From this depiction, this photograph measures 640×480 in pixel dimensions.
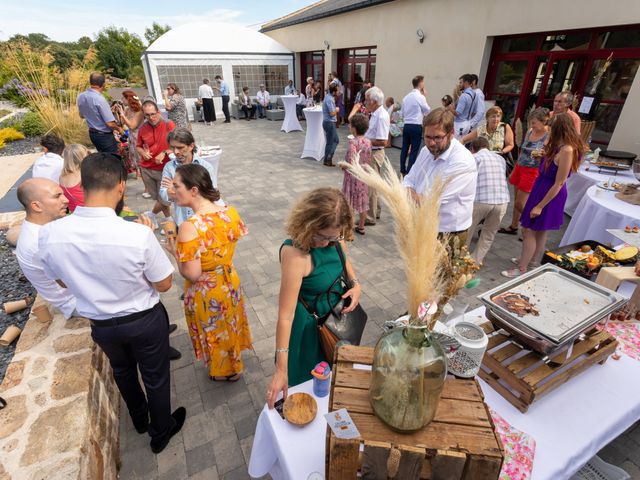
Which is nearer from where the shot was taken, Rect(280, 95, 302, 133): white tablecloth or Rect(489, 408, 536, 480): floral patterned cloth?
Rect(489, 408, 536, 480): floral patterned cloth

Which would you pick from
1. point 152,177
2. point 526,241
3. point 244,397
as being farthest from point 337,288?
point 152,177

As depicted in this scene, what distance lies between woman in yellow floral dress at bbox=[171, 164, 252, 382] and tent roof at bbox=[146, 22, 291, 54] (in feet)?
49.9

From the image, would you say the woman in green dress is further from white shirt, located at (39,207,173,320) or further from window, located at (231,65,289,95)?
window, located at (231,65,289,95)

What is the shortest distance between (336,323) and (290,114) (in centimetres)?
1185

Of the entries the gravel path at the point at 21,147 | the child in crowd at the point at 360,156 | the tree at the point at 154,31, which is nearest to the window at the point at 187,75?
the gravel path at the point at 21,147

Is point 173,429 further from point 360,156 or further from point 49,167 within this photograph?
point 360,156

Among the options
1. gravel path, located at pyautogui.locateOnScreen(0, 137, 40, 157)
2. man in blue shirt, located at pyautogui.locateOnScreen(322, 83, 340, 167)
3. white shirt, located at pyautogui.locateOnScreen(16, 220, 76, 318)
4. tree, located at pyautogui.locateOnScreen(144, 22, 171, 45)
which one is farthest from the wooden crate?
tree, located at pyautogui.locateOnScreen(144, 22, 171, 45)

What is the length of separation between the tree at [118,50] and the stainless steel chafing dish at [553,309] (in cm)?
3979

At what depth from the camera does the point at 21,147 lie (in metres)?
9.34

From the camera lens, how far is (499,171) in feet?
11.9

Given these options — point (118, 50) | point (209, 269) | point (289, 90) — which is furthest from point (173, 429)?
point (118, 50)

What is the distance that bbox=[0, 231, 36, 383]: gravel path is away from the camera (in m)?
2.70

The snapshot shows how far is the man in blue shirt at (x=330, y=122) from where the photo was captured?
7938mm

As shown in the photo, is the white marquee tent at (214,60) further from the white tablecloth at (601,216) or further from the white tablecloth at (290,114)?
the white tablecloth at (601,216)
